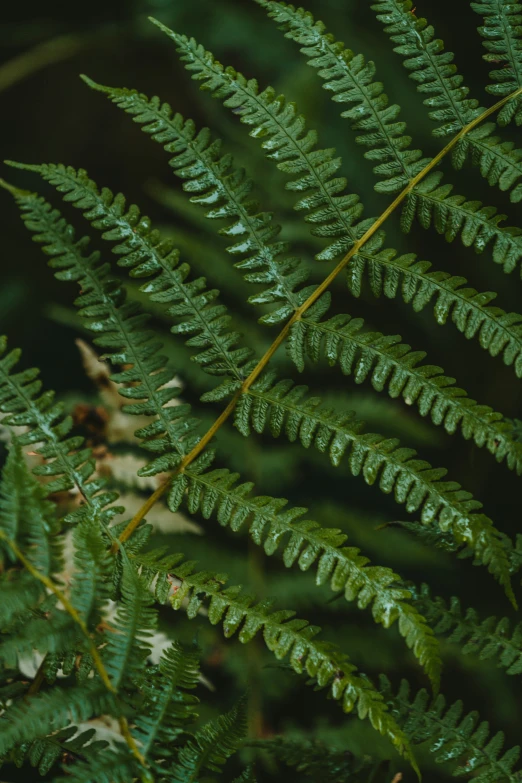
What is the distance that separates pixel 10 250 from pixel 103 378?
5.20ft

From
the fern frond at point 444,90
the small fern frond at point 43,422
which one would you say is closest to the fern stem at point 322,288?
the fern frond at point 444,90

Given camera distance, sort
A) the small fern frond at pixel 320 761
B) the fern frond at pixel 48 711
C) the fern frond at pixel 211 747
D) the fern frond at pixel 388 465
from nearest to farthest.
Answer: the fern frond at pixel 48 711, the fern frond at pixel 211 747, the fern frond at pixel 388 465, the small fern frond at pixel 320 761

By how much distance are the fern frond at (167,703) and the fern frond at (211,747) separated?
2 cm

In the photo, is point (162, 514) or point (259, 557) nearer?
point (162, 514)

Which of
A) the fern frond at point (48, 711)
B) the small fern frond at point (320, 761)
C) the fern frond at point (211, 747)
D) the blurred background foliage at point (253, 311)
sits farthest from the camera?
the blurred background foliage at point (253, 311)

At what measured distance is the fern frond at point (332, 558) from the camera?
816 mm

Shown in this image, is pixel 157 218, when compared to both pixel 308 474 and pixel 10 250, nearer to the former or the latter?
pixel 10 250

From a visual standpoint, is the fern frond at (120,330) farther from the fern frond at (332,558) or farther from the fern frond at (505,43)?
the fern frond at (505,43)

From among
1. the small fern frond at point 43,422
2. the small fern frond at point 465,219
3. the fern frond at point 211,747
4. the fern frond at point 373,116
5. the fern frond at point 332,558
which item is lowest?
the fern frond at point 211,747

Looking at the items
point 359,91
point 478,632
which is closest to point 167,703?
point 478,632

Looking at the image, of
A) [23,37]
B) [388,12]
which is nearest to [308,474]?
[388,12]

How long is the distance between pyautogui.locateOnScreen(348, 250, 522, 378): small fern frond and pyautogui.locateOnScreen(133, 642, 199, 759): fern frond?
0.54m

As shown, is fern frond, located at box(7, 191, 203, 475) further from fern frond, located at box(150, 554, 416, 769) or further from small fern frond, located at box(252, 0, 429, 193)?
small fern frond, located at box(252, 0, 429, 193)

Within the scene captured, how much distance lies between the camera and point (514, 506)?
173 centimetres
